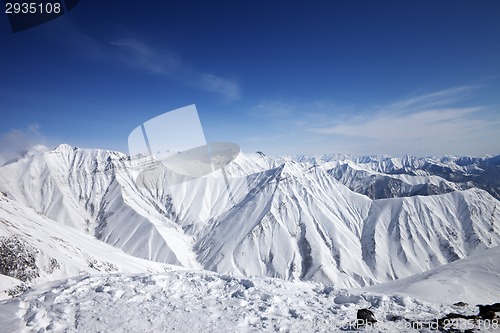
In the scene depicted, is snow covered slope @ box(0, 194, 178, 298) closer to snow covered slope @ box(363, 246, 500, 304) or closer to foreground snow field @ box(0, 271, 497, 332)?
foreground snow field @ box(0, 271, 497, 332)

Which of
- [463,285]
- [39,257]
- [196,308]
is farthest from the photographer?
[39,257]

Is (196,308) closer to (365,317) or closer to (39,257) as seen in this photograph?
(365,317)

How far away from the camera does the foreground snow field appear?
1146 cm

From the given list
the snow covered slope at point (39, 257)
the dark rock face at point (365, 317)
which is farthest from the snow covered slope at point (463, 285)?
the snow covered slope at point (39, 257)

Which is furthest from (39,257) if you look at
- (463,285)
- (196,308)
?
(463,285)

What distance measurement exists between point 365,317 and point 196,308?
7.99 m

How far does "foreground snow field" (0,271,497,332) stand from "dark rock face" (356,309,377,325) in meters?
0.32

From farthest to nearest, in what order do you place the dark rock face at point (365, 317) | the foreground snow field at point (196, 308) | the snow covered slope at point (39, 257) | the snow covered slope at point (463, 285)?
the snow covered slope at point (39, 257) < the snow covered slope at point (463, 285) < the dark rock face at point (365, 317) < the foreground snow field at point (196, 308)

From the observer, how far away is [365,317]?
11.9 meters

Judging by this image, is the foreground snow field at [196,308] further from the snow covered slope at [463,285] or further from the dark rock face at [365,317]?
the snow covered slope at [463,285]

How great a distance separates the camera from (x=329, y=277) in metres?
158

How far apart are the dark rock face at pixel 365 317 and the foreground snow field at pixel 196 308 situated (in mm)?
318

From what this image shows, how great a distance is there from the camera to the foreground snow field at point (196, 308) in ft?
37.6

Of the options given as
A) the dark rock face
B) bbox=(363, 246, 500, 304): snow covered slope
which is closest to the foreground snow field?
the dark rock face
